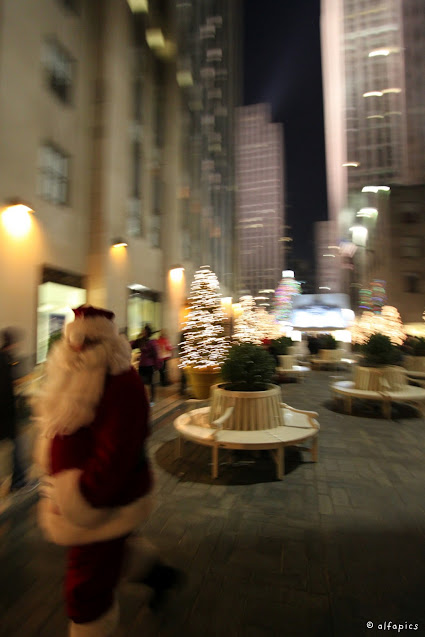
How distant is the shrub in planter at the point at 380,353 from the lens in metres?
8.47

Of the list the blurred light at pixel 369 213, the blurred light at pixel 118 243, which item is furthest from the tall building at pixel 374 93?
the blurred light at pixel 118 243

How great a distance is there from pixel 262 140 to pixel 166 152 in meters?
178

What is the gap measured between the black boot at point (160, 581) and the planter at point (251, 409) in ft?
9.14

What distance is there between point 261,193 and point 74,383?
18491cm

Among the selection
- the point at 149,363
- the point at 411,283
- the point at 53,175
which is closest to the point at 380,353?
the point at 149,363

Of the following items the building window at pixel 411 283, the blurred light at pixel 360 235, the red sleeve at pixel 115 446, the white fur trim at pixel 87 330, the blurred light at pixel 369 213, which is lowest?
the red sleeve at pixel 115 446

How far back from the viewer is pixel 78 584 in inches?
67.8

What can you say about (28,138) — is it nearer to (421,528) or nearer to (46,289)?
(46,289)

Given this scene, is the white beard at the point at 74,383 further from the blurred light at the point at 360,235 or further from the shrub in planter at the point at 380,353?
the blurred light at the point at 360,235

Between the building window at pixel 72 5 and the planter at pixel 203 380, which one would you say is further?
the building window at pixel 72 5

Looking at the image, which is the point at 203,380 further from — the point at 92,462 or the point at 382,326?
the point at 382,326

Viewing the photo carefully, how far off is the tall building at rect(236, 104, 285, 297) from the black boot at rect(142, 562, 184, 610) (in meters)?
161

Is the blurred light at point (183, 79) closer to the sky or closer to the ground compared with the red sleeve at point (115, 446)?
closer to the sky

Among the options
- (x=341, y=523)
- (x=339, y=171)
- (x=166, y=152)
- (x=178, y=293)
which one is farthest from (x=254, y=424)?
(x=339, y=171)
